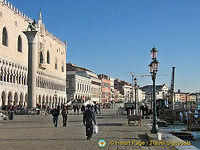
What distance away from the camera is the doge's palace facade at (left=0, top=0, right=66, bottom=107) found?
49.9 metres

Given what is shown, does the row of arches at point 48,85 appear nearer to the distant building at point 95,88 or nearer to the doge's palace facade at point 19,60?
the doge's palace facade at point 19,60

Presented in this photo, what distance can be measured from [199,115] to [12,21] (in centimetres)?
4212

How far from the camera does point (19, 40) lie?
5731cm

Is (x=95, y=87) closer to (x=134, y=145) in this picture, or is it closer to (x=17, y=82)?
(x=17, y=82)

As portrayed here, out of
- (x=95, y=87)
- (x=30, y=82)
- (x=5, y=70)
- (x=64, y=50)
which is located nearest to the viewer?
(x=30, y=82)

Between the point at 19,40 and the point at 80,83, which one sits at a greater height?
the point at 19,40

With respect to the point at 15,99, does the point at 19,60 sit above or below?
above

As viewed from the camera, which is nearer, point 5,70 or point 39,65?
point 5,70

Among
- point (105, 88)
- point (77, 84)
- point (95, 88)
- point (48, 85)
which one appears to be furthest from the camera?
point (105, 88)

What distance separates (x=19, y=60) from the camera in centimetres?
5619

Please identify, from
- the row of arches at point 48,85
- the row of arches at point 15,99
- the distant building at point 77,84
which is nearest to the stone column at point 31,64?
the row of arches at point 15,99

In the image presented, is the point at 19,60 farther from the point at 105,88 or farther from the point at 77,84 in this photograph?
the point at 105,88

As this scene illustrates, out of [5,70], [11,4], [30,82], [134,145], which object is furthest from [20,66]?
[134,145]

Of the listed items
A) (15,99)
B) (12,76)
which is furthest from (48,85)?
(12,76)
